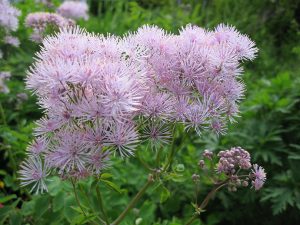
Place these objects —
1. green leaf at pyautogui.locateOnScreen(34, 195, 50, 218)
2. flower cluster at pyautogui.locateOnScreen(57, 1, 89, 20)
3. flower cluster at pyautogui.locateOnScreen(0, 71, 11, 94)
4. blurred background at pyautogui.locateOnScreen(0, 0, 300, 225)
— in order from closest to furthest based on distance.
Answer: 1. green leaf at pyautogui.locateOnScreen(34, 195, 50, 218)
2. blurred background at pyautogui.locateOnScreen(0, 0, 300, 225)
3. flower cluster at pyautogui.locateOnScreen(0, 71, 11, 94)
4. flower cluster at pyautogui.locateOnScreen(57, 1, 89, 20)

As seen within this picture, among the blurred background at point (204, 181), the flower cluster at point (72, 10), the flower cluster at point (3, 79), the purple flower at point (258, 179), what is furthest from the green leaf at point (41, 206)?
the flower cluster at point (72, 10)

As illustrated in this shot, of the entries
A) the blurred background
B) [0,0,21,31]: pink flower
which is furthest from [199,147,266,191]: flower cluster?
[0,0,21,31]: pink flower

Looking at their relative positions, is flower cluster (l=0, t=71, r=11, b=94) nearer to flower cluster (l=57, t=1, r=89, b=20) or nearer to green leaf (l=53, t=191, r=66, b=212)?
green leaf (l=53, t=191, r=66, b=212)

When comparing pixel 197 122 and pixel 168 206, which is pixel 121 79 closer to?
pixel 197 122

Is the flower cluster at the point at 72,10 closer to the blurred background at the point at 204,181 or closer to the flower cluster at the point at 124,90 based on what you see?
the blurred background at the point at 204,181

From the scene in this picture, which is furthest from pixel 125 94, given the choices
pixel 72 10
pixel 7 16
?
pixel 72 10

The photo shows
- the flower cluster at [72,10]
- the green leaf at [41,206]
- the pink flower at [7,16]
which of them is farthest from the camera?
the flower cluster at [72,10]

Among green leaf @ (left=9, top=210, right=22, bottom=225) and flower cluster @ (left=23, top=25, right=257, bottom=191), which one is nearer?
flower cluster @ (left=23, top=25, right=257, bottom=191)

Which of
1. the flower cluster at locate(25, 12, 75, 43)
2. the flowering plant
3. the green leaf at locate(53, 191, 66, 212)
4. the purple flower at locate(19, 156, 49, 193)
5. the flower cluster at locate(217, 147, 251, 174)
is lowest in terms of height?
the green leaf at locate(53, 191, 66, 212)

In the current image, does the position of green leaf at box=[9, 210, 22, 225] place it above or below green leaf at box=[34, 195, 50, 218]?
below
